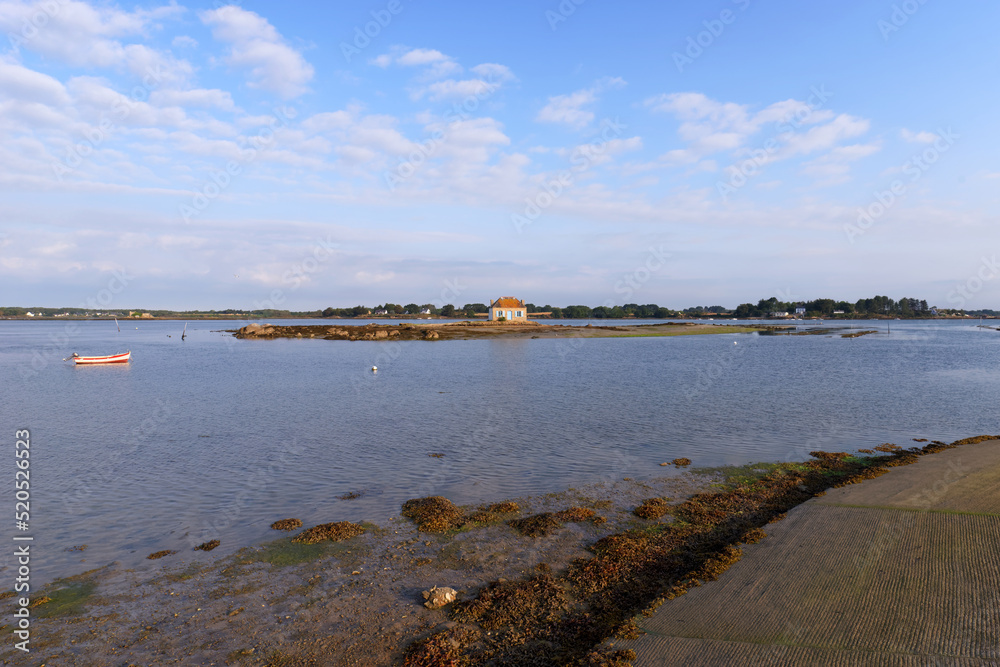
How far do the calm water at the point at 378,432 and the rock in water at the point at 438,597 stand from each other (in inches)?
204

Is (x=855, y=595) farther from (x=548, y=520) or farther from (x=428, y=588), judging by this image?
(x=428, y=588)

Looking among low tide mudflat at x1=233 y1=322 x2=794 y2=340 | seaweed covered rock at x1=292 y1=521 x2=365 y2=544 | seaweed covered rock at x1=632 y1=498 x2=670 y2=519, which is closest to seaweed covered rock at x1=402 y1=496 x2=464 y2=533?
seaweed covered rock at x1=292 y1=521 x2=365 y2=544

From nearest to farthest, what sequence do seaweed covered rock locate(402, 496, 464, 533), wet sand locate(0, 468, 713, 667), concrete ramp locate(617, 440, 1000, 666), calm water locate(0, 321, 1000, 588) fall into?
concrete ramp locate(617, 440, 1000, 666)
wet sand locate(0, 468, 713, 667)
seaweed covered rock locate(402, 496, 464, 533)
calm water locate(0, 321, 1000, 588)

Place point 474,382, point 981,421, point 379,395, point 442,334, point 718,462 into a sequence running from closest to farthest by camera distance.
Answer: point 718,462 → point 981,421 → point 379,395 → point 474,382 → point 442,334

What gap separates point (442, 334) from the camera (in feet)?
372

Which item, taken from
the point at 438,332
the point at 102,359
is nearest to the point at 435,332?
the point at 438,332

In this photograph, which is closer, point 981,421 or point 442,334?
point 981,421

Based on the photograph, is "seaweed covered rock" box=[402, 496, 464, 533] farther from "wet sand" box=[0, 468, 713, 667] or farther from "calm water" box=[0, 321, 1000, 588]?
"calm water" box=[0, 321, 1000, 588]

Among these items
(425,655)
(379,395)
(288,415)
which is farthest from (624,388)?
(425,655)

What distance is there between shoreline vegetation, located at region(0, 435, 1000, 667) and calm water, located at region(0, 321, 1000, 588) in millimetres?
1558

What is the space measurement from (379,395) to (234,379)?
19093mm

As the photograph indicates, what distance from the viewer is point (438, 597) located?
9.62 m

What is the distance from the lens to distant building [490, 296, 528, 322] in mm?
139500

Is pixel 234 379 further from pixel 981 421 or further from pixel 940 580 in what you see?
pixel 981 421
